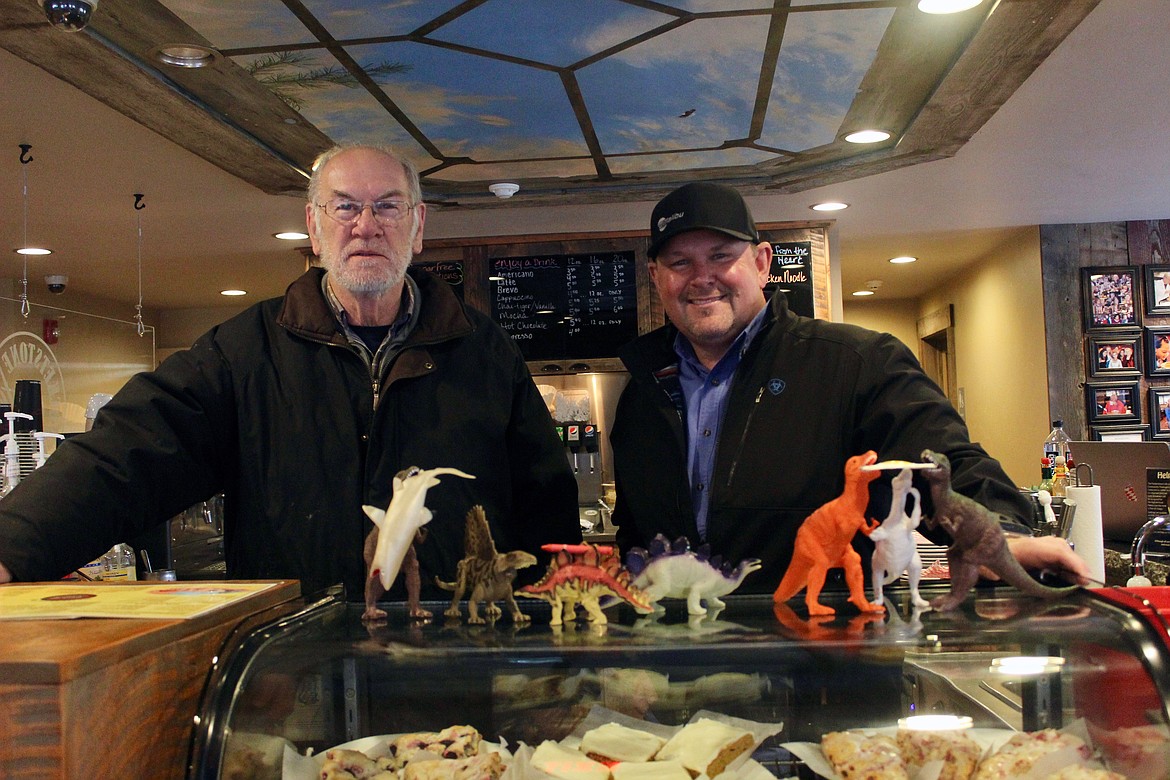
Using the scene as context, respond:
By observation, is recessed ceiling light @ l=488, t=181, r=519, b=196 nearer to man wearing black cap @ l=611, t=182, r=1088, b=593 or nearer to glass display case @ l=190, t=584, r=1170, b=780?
man wearing black cap @ l=611, t=182, r=1088, b=593

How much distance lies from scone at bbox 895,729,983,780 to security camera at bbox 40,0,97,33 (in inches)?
99.9

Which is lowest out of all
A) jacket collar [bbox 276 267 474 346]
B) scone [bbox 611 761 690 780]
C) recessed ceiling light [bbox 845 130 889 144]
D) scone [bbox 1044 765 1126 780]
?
scone [bbox 1044 765 1126 780]

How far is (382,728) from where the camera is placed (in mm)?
1094

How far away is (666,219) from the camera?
6.77 feet

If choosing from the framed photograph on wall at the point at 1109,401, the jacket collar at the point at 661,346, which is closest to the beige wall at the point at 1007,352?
the framed photograph on wall at the point at 1109,401

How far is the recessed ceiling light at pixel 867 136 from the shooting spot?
441 cm

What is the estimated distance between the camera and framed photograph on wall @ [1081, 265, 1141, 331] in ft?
22.5

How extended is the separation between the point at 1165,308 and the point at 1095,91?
369cm

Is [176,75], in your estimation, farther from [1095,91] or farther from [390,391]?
[1095,91]

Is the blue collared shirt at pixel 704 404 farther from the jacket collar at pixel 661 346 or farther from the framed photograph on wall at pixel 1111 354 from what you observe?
the framed photograph on wall at pixel 1111 354

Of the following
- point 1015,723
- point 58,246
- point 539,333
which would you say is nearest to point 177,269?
point 58,246

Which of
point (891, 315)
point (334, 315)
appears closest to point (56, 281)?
point (334, 315)

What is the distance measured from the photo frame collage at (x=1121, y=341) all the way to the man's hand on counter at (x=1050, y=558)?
6.43m

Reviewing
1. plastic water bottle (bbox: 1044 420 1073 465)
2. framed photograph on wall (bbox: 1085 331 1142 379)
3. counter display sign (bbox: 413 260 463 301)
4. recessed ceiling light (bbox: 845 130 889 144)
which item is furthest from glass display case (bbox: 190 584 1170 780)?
framed photograph on wall (bbox: 1085 331 1142 379)
